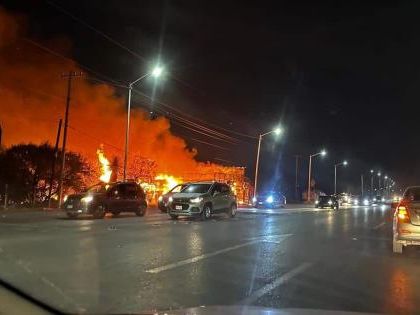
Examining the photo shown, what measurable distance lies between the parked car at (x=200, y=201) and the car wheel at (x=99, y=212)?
3.12 meters

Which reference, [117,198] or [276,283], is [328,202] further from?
[276,283]

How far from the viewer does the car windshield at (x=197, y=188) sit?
2655cm

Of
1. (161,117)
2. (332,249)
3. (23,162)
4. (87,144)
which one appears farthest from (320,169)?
(332,249)

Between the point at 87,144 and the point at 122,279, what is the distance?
189 feet

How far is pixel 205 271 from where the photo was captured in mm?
10578

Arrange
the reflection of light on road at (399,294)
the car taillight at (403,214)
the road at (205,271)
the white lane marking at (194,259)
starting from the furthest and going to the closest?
the car taillight at (403,214), the white lane marking at (194,259), the road at (205,271), the reflection of light on road at (399,294)

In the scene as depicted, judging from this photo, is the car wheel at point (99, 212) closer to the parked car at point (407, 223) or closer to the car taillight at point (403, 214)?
the parked car at point (407, 223)

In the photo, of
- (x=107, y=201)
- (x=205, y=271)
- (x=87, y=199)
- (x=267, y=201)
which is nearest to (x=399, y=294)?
(x=205, y=271)

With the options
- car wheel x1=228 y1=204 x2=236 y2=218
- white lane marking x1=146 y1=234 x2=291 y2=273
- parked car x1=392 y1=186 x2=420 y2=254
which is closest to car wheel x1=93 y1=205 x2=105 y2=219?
car wheel x1=228 y1=204 x2=236 y2=218

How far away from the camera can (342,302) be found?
7879mm

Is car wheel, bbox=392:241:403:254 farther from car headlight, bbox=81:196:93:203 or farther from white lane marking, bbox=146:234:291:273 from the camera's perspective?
car headlight, bbox=81:196:93:203

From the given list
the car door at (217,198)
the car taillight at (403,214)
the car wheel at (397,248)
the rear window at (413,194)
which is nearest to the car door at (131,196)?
the car door at (217,198)

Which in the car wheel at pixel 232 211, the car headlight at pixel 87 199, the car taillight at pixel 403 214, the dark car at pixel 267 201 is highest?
the dark car at pixel 267 201

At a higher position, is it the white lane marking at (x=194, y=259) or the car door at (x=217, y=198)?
the car door at (x=217, y=198)
